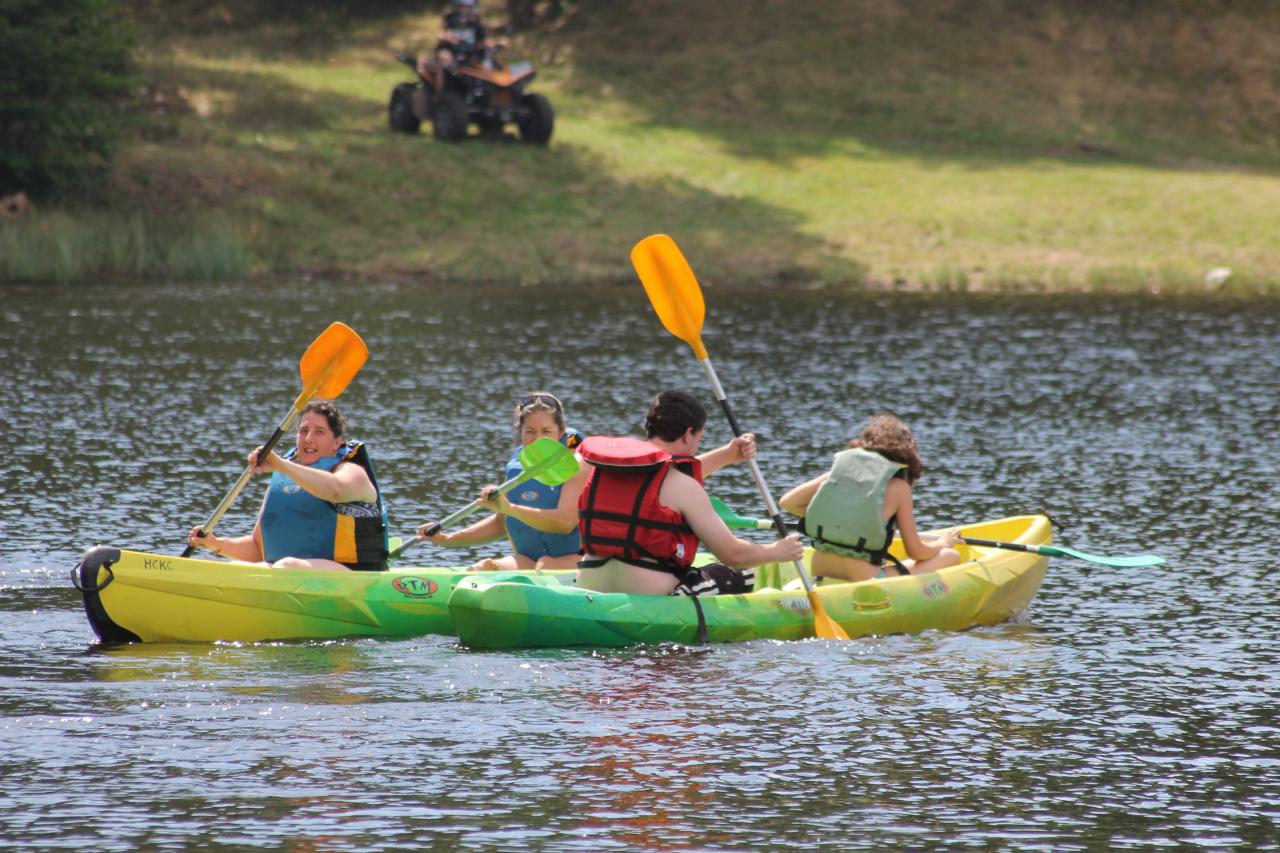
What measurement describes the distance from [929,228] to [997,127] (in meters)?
6.76

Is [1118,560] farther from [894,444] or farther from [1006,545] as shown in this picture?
[894,444]

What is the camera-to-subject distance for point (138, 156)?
A: 2689cm

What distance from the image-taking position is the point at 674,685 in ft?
26.1

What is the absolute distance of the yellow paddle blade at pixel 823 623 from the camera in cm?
871

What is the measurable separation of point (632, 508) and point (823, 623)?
108 centimetres

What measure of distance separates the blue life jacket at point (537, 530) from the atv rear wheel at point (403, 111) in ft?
68.5

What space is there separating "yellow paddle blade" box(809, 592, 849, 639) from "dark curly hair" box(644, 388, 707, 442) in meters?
1.02

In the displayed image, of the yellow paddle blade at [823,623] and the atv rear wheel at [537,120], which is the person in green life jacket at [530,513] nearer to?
the yellow paddle blade at [823,623]

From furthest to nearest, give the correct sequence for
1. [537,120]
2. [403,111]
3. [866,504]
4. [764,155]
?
[764,155]
[403,111]
[537,120]
[866,504]

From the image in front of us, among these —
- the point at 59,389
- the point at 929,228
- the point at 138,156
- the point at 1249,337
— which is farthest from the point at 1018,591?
the point at 138,156

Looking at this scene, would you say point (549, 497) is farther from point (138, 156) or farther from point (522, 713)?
point (138, 156)

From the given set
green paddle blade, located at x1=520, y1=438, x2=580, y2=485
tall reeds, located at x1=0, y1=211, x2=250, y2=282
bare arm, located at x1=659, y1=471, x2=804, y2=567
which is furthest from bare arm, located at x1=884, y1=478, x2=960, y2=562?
tall reeds, located at x1=0, y1=211, x2=250, y2=282

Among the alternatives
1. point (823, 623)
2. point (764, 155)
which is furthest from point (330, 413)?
point (764, 155)

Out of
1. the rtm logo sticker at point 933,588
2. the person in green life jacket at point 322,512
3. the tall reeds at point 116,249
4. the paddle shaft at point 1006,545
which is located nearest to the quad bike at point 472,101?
the tall reeds at point 116,249
